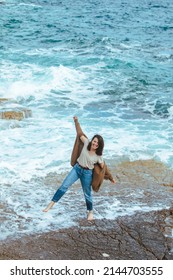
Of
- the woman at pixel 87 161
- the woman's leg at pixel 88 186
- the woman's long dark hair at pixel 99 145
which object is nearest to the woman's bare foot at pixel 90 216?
the woman's leg at pixel 88 186

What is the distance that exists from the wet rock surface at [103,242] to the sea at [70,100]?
11.8 inches

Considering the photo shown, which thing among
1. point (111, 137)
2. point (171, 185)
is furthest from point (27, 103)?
point (171, 185)

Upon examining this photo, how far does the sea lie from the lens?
8834mm


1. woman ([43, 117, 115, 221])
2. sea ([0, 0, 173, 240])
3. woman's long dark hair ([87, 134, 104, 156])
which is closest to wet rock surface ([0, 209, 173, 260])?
sea ([0, 0, 173, 240])

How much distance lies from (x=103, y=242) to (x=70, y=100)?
9468 mm

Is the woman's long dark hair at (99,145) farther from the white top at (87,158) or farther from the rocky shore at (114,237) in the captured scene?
the rocky shore at (114,237)

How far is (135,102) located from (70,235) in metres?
9.44

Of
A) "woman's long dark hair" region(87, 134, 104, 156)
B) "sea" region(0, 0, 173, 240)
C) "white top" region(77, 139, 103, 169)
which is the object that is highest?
"woman's long dark hair" region(87, 134, 104, 156)

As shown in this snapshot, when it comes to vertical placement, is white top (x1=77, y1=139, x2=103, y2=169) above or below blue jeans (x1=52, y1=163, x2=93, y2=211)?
above

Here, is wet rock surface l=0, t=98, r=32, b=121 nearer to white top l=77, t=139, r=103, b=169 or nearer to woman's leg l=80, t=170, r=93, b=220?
woman's leg l=80, t=170, r=93, b=220

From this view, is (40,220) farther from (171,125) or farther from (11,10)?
(11,10)

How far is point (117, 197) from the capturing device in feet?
29.5

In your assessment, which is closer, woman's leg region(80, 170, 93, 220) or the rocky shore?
the rocky shore

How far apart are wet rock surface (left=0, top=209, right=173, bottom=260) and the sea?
30cm
